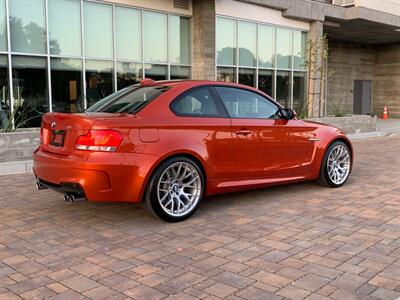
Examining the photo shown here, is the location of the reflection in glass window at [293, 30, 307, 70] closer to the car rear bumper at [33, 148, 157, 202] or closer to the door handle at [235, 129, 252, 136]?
the door handle at [235, 129, 252, 136]

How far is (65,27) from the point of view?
12539 mm

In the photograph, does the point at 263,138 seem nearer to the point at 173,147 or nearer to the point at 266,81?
the point at 173,147

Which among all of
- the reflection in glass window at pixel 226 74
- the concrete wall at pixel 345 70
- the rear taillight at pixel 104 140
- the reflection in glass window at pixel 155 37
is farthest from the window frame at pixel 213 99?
Result: the concrete wall at pixel 345 70

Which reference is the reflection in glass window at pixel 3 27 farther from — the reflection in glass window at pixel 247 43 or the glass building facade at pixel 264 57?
the reflection in glass window at pixel 247 43

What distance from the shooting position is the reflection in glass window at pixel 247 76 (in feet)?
56.0

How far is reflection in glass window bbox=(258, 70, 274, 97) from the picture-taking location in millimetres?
17828

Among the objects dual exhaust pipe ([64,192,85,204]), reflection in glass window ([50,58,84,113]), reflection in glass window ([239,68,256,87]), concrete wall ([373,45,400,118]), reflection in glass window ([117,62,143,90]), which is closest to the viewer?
dual exhaust pipe ([64,192,85,204])

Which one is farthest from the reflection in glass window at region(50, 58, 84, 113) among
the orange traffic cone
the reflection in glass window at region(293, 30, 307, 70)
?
the orange traffic cone

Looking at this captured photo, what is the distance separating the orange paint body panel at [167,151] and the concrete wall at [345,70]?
1977cm

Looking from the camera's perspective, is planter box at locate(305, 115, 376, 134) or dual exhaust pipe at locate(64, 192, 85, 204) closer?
dual exhaust pipe at locate(64, 192, 85, 204)

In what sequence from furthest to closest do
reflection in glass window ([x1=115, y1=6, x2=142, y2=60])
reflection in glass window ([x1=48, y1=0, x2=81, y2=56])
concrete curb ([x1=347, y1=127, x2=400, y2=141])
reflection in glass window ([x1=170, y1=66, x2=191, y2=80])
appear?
concrete curb ([x1=347, y1=127, x2=400, y2=141]), reflection in glass window ([x1=170, y1=66, x2=191, y2=80]), reflection in glass window ([x1=115, y1=6, x2=142, y2=60]), reflection in glass window ([x1=48, y1=0, x2=81, y2=56])

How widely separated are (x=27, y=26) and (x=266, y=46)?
30.3 feet

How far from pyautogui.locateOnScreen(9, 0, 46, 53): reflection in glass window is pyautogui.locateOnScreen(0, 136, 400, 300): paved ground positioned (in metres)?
6.44

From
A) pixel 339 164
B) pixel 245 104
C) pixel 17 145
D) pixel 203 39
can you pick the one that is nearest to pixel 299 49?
pixel 203 39
